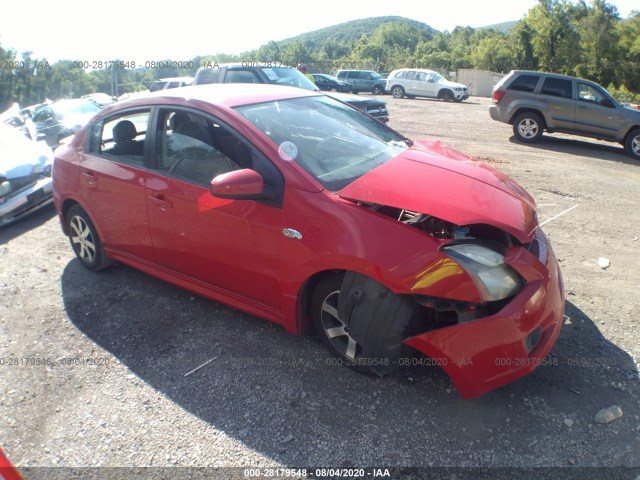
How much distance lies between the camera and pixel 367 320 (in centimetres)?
271

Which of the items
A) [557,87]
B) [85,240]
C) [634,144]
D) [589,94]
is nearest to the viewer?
[85,240]

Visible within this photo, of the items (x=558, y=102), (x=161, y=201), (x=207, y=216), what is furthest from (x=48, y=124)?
(x=558, y=102)

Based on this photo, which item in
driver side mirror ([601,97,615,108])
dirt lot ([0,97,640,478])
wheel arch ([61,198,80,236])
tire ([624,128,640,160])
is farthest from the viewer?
driver side mirror ([601,97,615,108])

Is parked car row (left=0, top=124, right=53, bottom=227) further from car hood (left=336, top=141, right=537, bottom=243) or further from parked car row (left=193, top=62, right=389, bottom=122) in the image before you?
car hood (left=336, top=141, right=537, bottom=243)

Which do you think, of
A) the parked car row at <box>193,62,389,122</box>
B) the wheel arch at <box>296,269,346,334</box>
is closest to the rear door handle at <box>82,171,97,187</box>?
the wheel arch at <box>296,269,346,334</box>

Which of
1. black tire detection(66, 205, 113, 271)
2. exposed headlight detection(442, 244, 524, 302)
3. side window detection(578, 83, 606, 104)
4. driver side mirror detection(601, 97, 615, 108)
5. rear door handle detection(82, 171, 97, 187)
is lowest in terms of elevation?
black tire detection(66, 205, 113, 271)

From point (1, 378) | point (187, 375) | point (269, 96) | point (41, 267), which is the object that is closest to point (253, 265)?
point (187, 375)

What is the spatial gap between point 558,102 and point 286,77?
6285mm

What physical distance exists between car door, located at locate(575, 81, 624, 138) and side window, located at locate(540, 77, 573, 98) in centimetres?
21

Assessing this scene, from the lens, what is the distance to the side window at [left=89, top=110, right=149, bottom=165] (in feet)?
12.6

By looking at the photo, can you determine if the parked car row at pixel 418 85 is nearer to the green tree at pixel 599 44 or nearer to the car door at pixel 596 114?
the car door at pixel 596 114

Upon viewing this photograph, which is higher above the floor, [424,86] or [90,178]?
[424,86]

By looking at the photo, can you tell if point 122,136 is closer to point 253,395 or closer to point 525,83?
point 253,395

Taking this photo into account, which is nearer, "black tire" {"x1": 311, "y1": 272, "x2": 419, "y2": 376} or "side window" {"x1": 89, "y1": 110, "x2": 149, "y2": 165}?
"black tire" {"x1": 311, "y1": 272, "x2": 419, "y2": 376}
